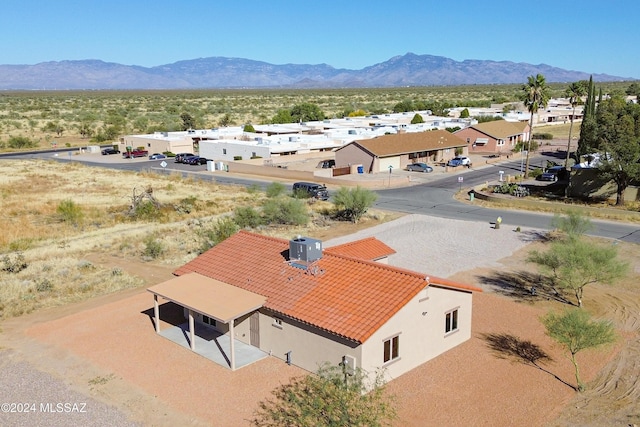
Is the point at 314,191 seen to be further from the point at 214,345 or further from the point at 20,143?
the point at 20,143

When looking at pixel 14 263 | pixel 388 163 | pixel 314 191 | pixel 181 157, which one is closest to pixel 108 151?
pixel 181 157

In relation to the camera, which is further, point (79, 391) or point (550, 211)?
point (550, 211)

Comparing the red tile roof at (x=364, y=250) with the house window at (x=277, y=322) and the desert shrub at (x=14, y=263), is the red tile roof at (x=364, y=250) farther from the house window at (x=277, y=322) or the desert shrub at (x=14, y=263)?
the desert shrub at (x=14, y=263)

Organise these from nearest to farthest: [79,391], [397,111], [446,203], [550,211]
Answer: [79,391] → [550,211] → [446,203] → [397,111]

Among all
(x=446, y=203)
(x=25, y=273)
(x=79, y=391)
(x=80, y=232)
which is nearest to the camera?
(x=79, y=391)

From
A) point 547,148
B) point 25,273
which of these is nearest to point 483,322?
point 25,273

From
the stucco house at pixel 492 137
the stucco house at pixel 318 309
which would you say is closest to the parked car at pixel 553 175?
the stucco house at pixel 492 137

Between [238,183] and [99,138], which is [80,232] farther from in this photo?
[99,138]
